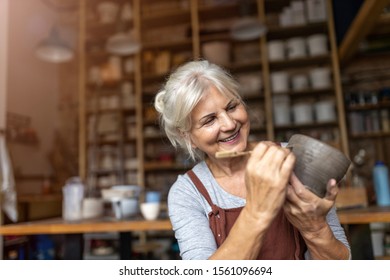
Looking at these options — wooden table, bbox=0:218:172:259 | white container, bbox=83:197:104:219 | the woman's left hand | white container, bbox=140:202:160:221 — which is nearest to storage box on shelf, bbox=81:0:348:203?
white container, bbox=83:197:104:219

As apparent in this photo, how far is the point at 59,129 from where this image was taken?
4062 millimetres

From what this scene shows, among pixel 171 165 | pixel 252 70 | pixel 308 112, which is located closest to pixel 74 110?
pixel 171 165

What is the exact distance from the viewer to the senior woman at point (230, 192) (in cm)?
68

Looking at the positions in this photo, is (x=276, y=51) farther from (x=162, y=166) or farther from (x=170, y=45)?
(x=162, y=166)

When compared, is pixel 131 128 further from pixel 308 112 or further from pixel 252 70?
pixel 308 112

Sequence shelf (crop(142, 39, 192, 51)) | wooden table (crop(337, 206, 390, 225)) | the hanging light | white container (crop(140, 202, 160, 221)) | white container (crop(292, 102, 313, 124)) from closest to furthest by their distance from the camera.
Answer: wooden table (crop(337, 206, 390, 225)) < white container (crop(140, 202, 160, 221)) < the hanging light < white container (crop(292, 102, 313, 124)) < shelf (crop(142, 39, 192, 51))

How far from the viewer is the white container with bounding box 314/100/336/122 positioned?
124 inches

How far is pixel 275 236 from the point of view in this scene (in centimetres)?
89

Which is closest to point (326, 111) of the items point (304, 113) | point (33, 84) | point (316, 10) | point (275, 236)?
point (304, 113)

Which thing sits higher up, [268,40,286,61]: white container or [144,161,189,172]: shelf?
[268,40,286,61]: white container

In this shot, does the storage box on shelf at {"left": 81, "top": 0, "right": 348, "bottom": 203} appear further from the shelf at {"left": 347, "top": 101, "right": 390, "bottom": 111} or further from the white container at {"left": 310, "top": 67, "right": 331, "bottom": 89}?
the shelf at {"left": 347, "top": 101, "right": 390, "bottom": 111}

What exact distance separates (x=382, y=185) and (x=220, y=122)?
109 centimetres

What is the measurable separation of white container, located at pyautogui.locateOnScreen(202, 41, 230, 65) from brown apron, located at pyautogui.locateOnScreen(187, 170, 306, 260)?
2617 millimetres

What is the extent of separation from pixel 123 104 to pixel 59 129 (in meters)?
1.03
